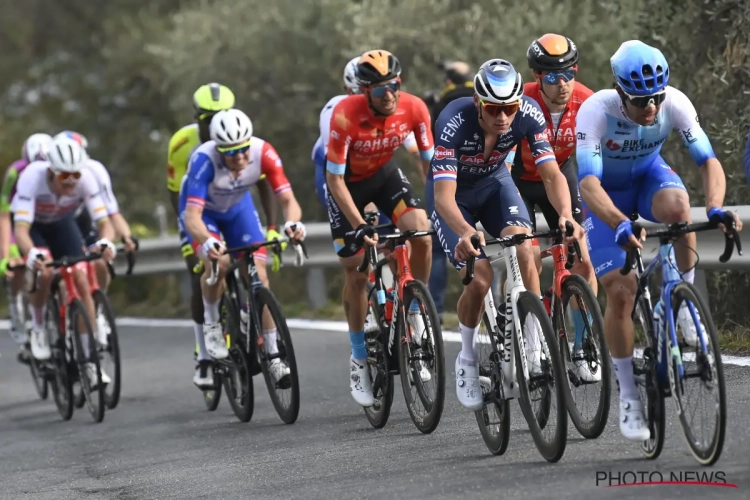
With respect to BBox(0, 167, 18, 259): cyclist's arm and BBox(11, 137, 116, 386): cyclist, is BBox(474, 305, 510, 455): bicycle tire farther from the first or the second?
BBox(0, 167, 18, 259): cyclist's arm

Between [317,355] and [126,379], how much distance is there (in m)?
1.87

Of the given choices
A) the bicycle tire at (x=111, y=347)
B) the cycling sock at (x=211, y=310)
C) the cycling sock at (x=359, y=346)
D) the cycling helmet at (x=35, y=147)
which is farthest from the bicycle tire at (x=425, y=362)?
the cycling helmet at (x=35, y=147)

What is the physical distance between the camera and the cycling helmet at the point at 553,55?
8773 millimetres

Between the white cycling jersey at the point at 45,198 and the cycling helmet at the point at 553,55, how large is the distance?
470 cm

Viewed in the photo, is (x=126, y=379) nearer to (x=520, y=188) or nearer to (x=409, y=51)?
(x=520, y=188)

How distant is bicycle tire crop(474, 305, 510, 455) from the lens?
297 inches

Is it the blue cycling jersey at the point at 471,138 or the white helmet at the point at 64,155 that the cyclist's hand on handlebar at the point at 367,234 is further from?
the white helmet at the point at 64,155

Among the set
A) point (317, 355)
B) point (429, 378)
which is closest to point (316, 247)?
point (317, 355)

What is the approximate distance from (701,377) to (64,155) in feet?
21.9

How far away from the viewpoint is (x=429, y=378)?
8562 millimetres

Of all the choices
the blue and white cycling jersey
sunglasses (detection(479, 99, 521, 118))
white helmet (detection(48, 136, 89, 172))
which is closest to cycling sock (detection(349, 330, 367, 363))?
sunglasses (detection(479, 99, 521, 118))

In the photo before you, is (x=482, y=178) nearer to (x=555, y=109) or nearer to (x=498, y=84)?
(x=498, y=84)

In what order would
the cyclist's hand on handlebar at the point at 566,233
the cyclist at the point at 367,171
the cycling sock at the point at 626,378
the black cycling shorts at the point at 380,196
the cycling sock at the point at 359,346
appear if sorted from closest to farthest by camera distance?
the cycling sock at the point at 626,378 < the cyclist's hand on handlebar at the point at 566,233 < the cyclist at the point at 367,171 < the cycling sock at the point at 359,346 < the black cycling shorts at the point at 380,196

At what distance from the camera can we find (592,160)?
726 centimetres
